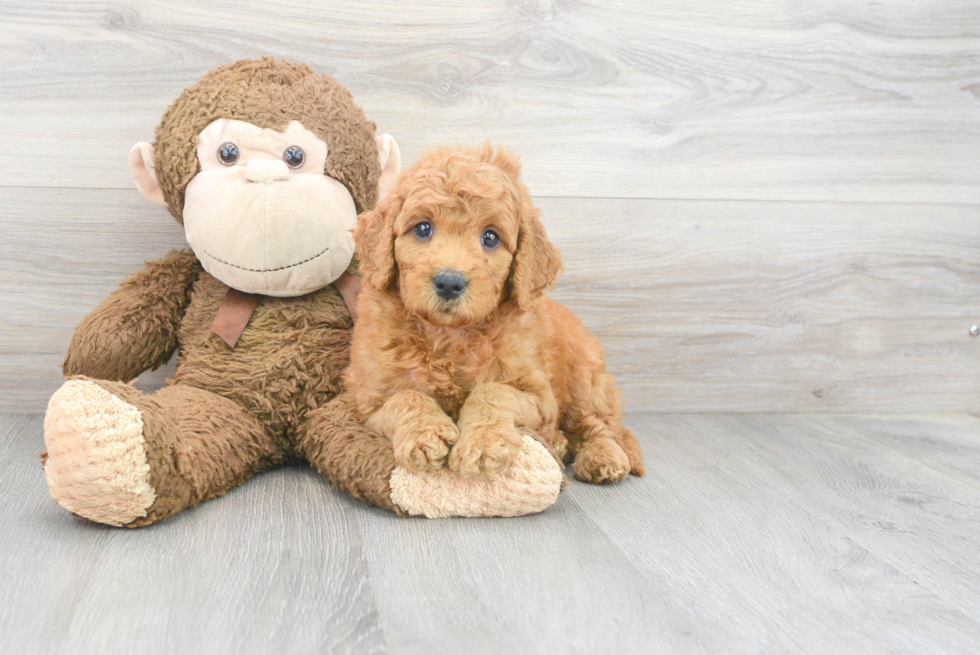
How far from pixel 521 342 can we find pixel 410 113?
0.79 metres

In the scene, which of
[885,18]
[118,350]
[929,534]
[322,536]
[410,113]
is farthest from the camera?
[885,18]

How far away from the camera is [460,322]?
1380mm

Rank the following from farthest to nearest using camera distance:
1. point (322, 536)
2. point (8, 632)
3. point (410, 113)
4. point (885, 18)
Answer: point (885, 18), point (410, 113), point (322, 536), point (8, 632)

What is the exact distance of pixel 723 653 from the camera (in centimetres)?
100

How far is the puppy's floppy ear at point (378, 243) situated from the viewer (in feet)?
4.68

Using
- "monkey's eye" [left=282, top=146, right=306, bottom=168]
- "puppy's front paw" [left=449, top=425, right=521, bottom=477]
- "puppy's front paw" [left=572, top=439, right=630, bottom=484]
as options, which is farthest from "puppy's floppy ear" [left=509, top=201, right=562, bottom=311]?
"monkey's eye" [left=282, top=146, right=306, bottom=168]

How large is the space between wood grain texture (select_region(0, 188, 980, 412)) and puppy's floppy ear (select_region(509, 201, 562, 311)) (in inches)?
25.0

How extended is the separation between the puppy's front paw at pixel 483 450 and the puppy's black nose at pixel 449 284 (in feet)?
0.76

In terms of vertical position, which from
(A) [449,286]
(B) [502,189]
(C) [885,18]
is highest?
(C) [885,18]

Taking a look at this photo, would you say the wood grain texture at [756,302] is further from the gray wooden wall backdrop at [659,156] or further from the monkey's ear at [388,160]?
the monkey's ear at [388,160]

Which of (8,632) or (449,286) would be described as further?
(449,286)

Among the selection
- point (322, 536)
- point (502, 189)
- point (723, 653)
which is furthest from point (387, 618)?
point (502, 189)

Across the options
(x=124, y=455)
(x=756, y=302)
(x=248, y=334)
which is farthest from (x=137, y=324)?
(x=756, y=302)

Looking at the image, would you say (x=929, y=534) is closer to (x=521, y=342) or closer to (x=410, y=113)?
(x=521, y=342)
